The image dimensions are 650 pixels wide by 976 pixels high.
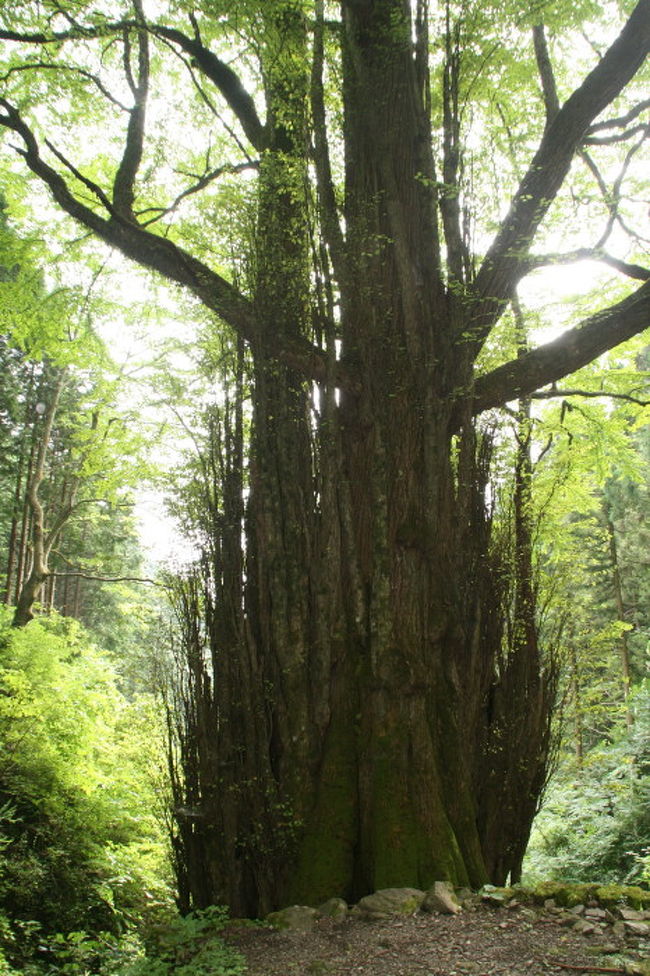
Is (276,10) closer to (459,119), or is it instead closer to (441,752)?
(459,119)

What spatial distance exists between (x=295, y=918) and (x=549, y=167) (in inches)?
193

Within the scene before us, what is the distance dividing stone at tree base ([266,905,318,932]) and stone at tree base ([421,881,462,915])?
56 centimetres

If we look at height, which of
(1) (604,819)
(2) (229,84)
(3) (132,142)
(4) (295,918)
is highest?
(2) (229,84)

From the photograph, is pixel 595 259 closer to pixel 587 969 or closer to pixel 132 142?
pixel 132 142

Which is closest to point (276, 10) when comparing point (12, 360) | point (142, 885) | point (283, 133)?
point (283, 133)

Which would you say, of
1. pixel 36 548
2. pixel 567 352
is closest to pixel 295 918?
pixel 567 352

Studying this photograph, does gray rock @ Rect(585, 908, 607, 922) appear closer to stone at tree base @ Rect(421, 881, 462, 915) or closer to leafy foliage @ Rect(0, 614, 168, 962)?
stone at tree base @ Rect(421, 881, 462, 915)

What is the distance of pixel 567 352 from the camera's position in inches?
174

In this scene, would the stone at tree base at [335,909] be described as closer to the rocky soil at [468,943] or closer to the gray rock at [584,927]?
the rocky soil at [468,943]

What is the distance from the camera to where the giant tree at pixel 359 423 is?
354cm

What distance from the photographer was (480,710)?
410cm

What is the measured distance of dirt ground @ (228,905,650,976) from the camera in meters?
2.28

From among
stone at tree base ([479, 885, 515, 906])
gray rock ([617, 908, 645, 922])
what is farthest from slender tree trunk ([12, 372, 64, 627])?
gray rock ([617, 908, 645, 922])

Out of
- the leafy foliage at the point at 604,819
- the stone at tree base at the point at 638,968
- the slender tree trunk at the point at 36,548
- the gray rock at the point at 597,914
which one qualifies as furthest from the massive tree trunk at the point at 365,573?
the slender tree trunk at the point at 36,548
